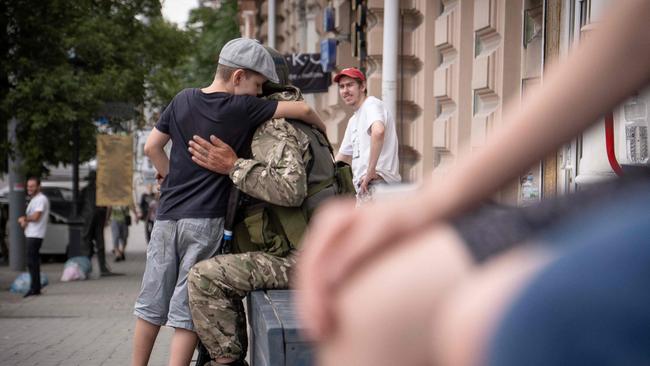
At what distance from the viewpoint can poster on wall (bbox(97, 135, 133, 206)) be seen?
758 inches

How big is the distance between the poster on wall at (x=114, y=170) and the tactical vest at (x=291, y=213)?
48.3 feet

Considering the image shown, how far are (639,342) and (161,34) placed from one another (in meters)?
24.1

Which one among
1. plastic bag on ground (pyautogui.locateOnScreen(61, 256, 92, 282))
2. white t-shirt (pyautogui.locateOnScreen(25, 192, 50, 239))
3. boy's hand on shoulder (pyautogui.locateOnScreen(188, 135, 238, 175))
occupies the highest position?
boy's hand on shoulder (pyautogui.locateOnScreen(188, 135, 238, 175))

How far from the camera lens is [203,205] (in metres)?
4.91

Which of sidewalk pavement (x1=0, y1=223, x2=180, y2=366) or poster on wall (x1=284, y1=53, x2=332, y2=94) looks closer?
sidewalk pavement (x1=0, y1=223, x2=180, y2=366)

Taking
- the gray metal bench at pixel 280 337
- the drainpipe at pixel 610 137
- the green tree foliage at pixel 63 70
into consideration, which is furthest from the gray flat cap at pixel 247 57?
the green tree foliage at pixel 63 70

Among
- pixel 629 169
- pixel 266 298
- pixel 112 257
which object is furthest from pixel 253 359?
pixel 112 257

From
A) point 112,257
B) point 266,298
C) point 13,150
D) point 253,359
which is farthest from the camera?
point 112,257

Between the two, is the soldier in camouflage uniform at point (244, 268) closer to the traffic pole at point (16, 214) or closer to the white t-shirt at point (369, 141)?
the white t-shirt at point (369, 141)

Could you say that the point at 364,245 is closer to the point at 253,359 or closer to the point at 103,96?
the point at 253,359

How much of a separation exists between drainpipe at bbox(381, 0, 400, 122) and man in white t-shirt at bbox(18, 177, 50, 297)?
7.25 m

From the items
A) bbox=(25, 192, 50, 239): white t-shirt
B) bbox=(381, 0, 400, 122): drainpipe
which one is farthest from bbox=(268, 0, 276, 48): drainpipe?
bbox=(381, 0, 400, 122): drainpipe

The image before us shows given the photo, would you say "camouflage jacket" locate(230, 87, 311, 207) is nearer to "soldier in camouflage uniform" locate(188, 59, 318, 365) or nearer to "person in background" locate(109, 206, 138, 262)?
"soldier in camouflage uniform" locate(188, 59, 318, 365)

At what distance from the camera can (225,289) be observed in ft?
14.9
